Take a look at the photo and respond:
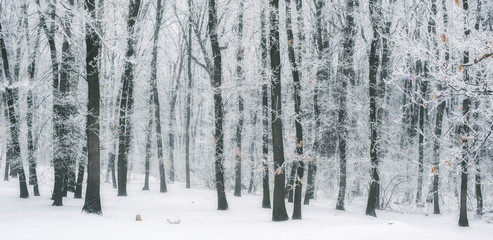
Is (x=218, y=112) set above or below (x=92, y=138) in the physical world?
above

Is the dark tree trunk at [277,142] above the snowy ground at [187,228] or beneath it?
above

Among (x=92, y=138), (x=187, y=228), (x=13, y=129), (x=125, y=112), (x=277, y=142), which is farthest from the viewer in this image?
(x=125, y=112)

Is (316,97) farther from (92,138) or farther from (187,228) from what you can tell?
(92,138)

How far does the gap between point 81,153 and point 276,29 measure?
8752mm

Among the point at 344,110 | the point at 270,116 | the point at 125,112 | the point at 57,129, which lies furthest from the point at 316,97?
the point at 57,129

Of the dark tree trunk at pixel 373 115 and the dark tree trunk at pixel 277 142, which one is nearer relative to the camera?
the dark tree trunk at pixel 277 142

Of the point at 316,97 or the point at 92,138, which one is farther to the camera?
the point at 316,97

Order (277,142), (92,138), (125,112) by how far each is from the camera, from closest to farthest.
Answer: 1. (92,138)
2. (277,142)
3. (125,112)

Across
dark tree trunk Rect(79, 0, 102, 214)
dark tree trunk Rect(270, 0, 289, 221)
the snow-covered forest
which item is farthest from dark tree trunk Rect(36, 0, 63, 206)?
dark tree trunk Rect(270, 0, 289, 221)

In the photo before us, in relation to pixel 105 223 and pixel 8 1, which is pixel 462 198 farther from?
pixel 8 1

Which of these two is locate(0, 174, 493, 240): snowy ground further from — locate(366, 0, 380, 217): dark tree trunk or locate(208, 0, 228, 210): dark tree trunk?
locate(366, 0, 380, 217): dark tree trunk

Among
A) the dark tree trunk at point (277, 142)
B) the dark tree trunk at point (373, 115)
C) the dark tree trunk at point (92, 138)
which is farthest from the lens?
the dark tree trunk at point (373, 115)

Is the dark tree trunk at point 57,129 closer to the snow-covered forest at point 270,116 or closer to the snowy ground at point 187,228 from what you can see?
the snow-covered forest at point 270,116

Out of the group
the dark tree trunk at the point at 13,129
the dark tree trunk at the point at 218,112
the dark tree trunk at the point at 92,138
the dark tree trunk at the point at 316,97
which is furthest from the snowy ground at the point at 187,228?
the dark tree trunk at the point at 316,97
